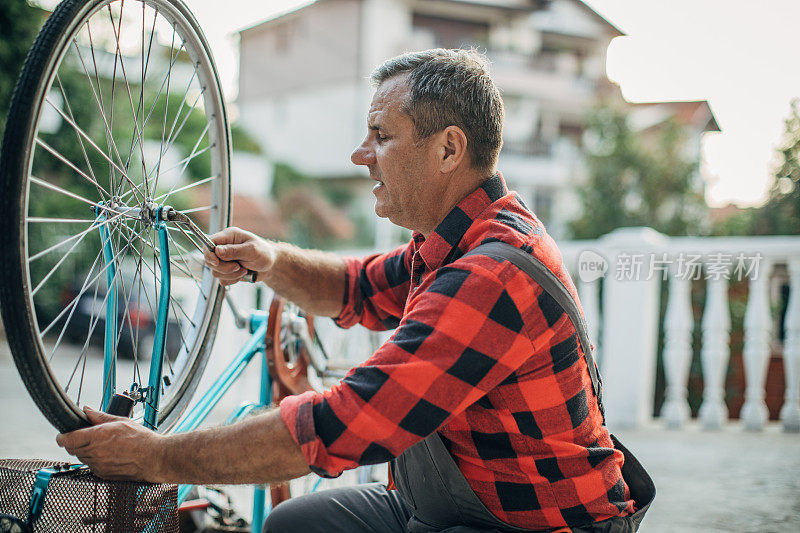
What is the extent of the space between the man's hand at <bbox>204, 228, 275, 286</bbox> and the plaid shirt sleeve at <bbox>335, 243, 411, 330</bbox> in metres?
0.28

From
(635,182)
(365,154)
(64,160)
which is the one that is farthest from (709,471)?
(635,182)

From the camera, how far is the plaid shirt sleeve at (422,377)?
3.43 ft

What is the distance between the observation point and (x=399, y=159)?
1.31 m

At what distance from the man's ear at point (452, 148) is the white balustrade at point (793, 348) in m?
2.56

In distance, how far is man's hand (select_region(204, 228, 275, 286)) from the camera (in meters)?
1.49

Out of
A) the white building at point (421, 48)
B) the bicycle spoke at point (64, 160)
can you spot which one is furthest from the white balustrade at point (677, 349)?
the white building at point (421, 48)

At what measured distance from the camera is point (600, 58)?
22500mm

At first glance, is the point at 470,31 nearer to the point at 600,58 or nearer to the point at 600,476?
the point at 600,58

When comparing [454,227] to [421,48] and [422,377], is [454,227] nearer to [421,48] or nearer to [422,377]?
[422,377]


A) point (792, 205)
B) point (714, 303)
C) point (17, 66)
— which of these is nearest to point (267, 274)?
point (714, 303)

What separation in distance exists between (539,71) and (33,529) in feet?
71.4

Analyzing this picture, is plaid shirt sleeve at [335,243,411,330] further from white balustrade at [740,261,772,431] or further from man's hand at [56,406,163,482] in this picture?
white balustrade at [740,261,772,431]

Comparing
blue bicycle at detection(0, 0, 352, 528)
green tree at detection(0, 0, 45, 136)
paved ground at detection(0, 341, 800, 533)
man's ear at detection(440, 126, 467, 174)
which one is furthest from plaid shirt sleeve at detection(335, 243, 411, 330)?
green tree at detection(0, 0, 45, 136)

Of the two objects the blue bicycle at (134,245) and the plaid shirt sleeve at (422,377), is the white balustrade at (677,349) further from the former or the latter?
the plaid shirt sleeve at (422,377)
